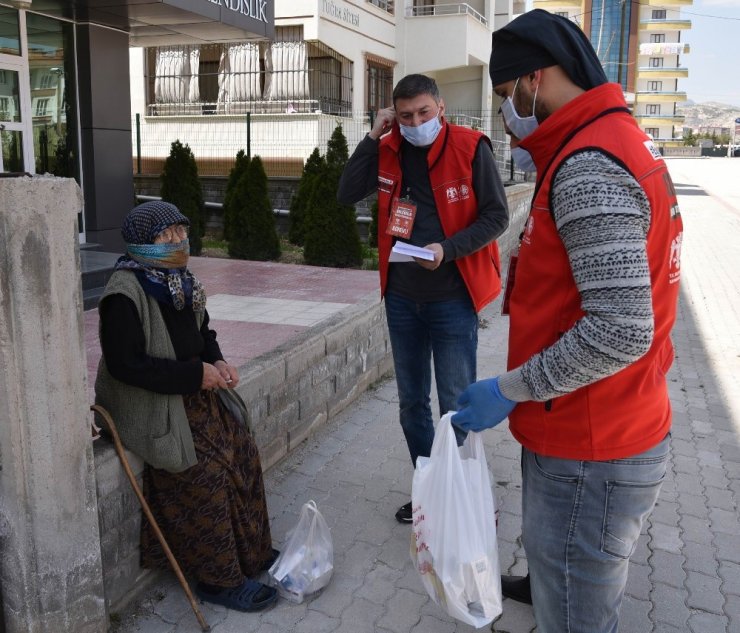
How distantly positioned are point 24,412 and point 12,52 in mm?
7315

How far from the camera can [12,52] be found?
821cm

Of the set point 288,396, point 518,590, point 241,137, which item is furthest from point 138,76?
point 518,590

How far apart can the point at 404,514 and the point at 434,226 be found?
1415 millimetres

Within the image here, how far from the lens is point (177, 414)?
2.76 meters

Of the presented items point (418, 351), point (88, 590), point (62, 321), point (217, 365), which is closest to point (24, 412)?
point (62, 321)

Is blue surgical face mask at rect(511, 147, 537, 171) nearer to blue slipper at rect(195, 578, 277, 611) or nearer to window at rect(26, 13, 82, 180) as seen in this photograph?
blue slipper at rect(195, 578, 277, 611)

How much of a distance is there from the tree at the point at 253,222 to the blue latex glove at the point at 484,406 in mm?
8765

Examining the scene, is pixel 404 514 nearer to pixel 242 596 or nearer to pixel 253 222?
pixel 242 596

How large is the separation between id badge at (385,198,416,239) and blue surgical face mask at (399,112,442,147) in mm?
263

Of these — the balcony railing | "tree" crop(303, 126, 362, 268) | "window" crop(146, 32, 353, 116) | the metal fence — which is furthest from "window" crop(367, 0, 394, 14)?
"tree" crop(303, 126, 362, 268)

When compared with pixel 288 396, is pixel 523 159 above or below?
above

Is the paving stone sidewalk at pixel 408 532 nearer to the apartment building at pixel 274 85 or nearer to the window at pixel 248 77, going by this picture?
the apartment building at pixel 274 85

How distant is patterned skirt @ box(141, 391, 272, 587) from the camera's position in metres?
2.84

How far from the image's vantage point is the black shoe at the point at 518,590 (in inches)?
119
